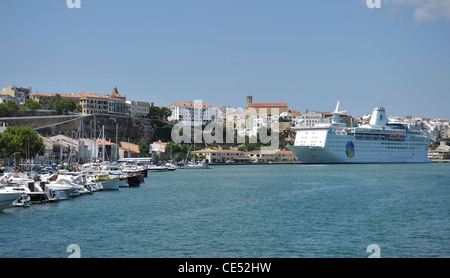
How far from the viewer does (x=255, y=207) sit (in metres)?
22.6

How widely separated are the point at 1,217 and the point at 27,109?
62.9 m

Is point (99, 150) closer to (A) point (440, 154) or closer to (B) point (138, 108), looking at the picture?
(B) point (138, 108)

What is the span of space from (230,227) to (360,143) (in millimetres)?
63010

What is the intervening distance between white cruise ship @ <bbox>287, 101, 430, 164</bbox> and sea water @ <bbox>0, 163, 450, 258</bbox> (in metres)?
46.3

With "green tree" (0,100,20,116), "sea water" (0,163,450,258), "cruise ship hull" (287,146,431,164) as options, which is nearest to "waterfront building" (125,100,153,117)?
"green tree" (0,100,20,116)

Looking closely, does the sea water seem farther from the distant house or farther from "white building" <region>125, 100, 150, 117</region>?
"white building" <region>125, 100, 150, 117</region>

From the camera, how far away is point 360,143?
76.7m

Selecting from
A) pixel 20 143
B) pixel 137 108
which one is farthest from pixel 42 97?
pixel 20 143

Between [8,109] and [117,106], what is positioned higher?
[117,106]

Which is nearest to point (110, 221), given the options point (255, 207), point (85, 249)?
point (85, 249)
